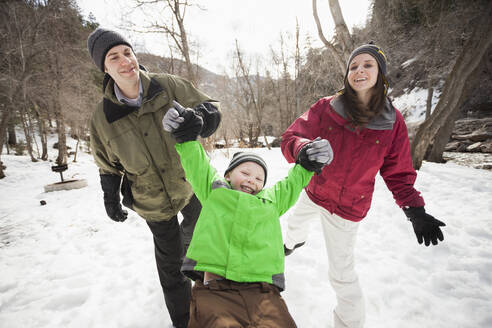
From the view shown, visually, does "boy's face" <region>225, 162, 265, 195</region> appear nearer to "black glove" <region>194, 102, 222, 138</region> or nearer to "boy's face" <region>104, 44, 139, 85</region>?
"black glove" <region>194, 102, 222, 138</region>

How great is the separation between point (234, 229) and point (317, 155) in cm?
78

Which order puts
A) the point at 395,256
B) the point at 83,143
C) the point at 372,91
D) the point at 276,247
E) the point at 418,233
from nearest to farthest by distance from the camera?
the point at 276,247, the point at 418,233, the point at 372,91, the point at 395,256, the point at 83,143

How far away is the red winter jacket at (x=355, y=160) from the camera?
5.23 ft

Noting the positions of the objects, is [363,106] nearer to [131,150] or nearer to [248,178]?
[248,178]

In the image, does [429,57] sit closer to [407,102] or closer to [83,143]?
[407,102]

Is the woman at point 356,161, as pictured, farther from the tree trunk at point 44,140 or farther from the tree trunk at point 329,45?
the tree trunk at point 44,140

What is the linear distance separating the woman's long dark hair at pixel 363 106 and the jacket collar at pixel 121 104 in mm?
1534

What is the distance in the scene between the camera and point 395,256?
2.76m

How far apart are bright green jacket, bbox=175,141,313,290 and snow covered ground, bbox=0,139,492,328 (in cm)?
116

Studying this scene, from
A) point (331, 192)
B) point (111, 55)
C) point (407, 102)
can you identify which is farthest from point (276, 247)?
point (407, 102)

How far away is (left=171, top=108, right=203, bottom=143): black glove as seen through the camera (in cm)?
133

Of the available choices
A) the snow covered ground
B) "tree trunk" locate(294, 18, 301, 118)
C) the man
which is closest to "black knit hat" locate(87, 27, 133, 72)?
the man

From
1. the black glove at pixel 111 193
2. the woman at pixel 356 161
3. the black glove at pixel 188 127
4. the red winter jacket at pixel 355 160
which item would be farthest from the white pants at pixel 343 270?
the black glove at pixel 111 193

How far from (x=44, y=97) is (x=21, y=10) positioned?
12.6ft
